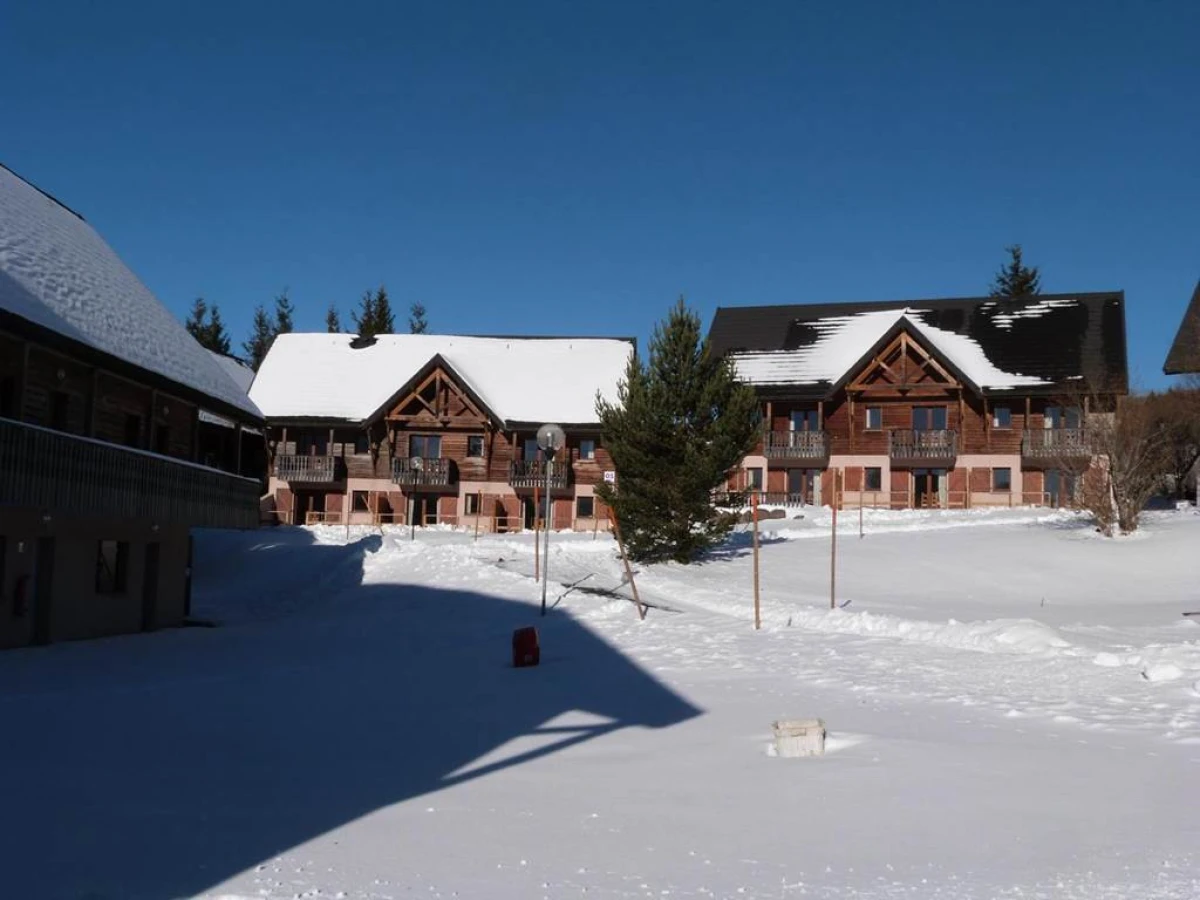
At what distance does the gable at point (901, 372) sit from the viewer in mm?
51500

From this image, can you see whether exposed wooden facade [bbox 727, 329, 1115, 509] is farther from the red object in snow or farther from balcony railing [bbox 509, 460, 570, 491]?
the red object in snow

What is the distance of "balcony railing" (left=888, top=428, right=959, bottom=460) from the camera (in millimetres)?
50281

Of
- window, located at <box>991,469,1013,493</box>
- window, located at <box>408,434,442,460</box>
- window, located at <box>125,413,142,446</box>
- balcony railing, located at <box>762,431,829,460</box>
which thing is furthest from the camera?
window, located at <box>408,434,442,460</box>

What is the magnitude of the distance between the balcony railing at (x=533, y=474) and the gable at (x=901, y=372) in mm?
13716

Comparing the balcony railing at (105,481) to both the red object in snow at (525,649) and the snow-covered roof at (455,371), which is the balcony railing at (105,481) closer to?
the red object in snow at (525,649)

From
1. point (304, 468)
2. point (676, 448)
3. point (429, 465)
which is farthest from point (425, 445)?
point (676, 448)

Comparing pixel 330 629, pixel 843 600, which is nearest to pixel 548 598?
pixel 330 629

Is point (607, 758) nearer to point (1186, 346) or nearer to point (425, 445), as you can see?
point (425, 445)

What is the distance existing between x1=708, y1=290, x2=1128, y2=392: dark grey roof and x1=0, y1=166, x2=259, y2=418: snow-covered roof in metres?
32.1

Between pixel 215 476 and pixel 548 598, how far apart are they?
876 cm

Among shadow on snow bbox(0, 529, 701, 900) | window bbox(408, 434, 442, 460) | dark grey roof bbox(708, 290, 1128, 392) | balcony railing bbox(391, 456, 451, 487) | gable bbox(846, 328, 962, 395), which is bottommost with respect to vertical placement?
shadow on snow bbox(0, 529, 701, 900)

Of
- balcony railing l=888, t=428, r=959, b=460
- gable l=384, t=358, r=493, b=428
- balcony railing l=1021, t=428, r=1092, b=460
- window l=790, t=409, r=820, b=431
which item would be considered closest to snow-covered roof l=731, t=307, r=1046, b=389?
window l=790, t=409, r=820, b=431

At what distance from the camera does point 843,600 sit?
28.6m

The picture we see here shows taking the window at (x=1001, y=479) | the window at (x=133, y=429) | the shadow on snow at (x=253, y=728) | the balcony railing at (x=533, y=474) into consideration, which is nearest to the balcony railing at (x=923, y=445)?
the window at (x=1001, y=479)
